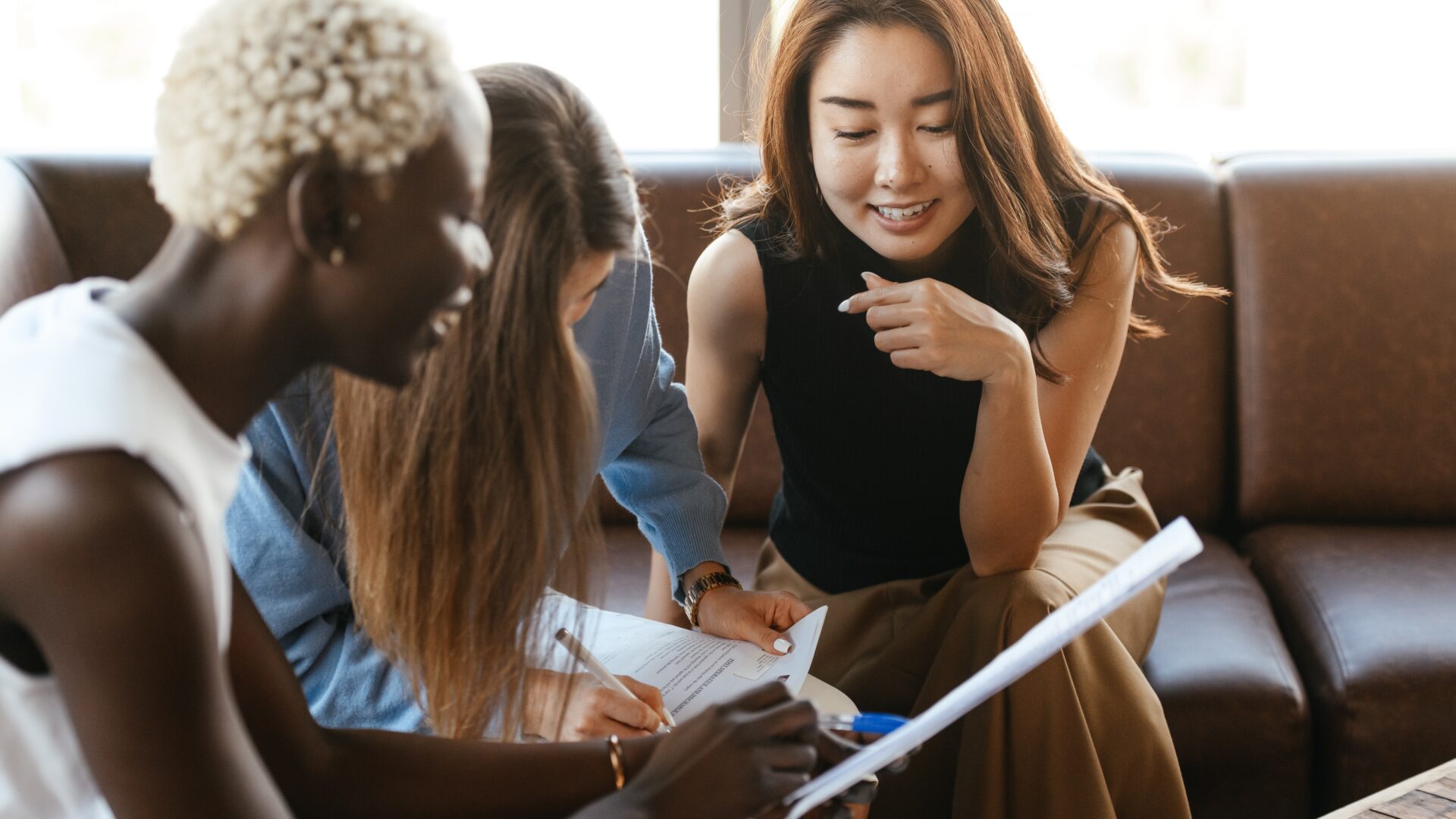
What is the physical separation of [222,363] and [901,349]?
916 mm

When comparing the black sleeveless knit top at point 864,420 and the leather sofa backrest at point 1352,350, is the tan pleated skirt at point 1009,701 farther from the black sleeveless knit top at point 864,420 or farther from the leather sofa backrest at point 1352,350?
the leather sofa backrest at point 1352,350

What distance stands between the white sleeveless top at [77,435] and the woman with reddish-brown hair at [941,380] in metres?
0.89

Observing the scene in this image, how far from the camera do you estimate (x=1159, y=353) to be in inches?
86.0

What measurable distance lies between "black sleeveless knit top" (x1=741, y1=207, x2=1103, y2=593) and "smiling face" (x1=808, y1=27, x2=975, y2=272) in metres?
0.13

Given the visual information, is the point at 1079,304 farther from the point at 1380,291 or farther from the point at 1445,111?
the point at 1445,111

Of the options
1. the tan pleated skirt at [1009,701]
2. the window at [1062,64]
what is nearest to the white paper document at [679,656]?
the tan pleated skirt at [1009,701]

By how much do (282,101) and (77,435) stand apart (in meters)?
0.19

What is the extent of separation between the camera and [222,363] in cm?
69

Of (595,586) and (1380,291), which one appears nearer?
(595,586)

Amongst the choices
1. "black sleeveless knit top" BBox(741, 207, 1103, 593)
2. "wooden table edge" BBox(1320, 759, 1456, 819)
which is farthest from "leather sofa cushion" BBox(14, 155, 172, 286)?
"wooden table edge" BBox(1320, 759, 1456, 819)

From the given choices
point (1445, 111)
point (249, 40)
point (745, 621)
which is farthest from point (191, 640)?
point (1445, 111)

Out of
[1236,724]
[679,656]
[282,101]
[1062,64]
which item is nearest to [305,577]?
[679,656]

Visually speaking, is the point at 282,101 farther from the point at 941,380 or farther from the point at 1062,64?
the point at 1062,64

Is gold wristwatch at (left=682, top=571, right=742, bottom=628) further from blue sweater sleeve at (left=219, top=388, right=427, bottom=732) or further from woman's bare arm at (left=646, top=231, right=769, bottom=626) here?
blue sweater sleeve at (left=219, top=388, right=427, bottom=732)
